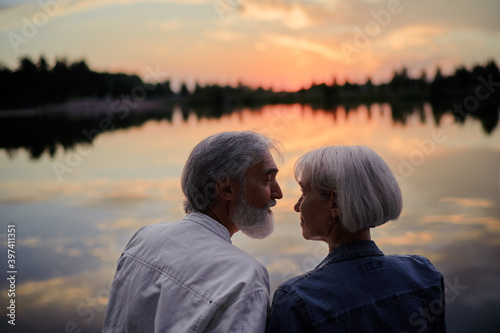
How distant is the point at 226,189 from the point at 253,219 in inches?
8.1

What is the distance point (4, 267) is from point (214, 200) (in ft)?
24.8

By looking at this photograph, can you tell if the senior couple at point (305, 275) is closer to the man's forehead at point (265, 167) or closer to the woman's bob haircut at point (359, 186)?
the woman's bob haircut at point (359, 186)

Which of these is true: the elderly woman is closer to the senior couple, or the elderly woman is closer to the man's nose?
the senior couple

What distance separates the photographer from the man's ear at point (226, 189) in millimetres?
2021

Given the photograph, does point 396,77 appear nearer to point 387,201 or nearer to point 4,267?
point 4,267

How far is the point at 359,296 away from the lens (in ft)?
5.17

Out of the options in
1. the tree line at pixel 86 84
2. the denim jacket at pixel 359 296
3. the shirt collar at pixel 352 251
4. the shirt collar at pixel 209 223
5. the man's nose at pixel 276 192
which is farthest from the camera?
the tree line at pixel 86 84

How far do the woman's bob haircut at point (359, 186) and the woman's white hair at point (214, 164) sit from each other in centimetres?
42

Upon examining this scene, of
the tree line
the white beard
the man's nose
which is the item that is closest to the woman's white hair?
the white beard

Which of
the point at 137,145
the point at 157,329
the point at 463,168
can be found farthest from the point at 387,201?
the point at 137,145

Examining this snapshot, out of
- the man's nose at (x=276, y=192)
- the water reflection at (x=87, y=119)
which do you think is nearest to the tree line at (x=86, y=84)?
the water reflection at (x=87, y=119)

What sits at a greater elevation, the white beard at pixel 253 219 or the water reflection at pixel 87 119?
the white beard at pixel 253 219

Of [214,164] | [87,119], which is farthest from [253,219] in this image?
[87,119]

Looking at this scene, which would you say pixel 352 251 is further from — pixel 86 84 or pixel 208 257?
pixel 86 84
